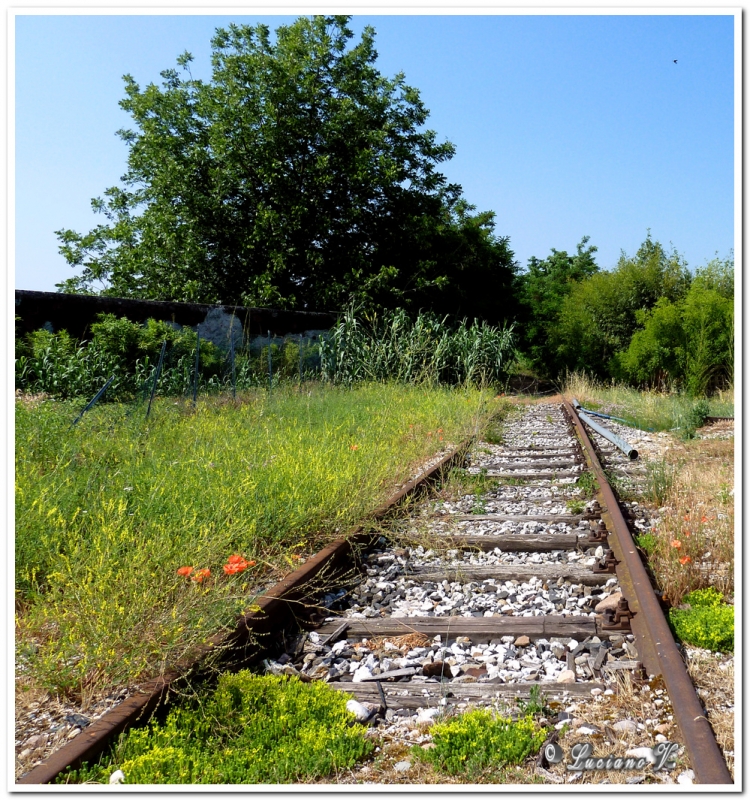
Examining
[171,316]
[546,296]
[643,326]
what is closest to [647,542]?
[171,316]

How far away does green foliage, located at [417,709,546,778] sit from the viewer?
211 centimetres

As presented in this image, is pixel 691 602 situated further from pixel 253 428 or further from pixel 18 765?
pixel 253 428

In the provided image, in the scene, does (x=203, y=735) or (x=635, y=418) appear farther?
(x=635, y=418)

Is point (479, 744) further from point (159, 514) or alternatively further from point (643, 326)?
point (643, 326)

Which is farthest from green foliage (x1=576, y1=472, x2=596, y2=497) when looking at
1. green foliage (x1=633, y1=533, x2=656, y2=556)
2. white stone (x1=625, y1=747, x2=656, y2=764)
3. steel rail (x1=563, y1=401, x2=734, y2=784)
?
white stone (x1=625, y1=747, x2=656, y2=764)

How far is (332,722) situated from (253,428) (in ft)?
14.7

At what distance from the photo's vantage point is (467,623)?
10.5 ft

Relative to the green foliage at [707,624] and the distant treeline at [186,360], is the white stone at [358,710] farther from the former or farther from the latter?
the distant treeline at [186,360]

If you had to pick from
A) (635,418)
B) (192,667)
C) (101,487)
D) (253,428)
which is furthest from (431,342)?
(192,667)

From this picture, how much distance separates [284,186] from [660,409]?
38.8 ft

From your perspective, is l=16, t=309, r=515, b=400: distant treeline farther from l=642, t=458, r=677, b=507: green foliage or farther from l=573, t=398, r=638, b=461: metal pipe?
l=642, t=458, r=677, b=507: green foliage

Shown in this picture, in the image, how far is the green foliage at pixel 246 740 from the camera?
2.10 metres

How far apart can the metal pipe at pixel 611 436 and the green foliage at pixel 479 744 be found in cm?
557

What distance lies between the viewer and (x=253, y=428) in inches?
262
